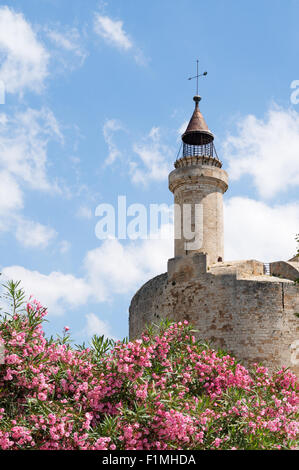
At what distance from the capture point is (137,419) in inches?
465

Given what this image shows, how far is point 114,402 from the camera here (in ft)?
40.7

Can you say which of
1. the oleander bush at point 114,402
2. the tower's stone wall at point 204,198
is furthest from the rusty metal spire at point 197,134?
the oleander bush at point 114,402

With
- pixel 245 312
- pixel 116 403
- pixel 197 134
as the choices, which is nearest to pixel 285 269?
pixel 245 312

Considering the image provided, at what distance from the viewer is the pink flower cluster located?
1141 centimetres

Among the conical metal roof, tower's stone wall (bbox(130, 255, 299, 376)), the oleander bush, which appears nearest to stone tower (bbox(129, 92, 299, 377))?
tower's stone wall (bbox(130, 255, 299, 376))

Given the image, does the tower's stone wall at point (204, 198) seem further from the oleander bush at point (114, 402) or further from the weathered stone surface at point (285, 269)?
the oleander bush at point (114, 402)

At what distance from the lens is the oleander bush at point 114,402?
11430mm

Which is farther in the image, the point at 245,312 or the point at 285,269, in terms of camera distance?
the point at 285,269

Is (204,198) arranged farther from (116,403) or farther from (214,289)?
(116,403)

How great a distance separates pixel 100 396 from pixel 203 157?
1782 centimetres

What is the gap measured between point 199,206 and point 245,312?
576cm

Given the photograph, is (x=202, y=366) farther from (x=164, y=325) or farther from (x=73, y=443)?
(x=73, y=443)

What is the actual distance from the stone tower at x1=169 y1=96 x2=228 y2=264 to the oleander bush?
1254 cm
